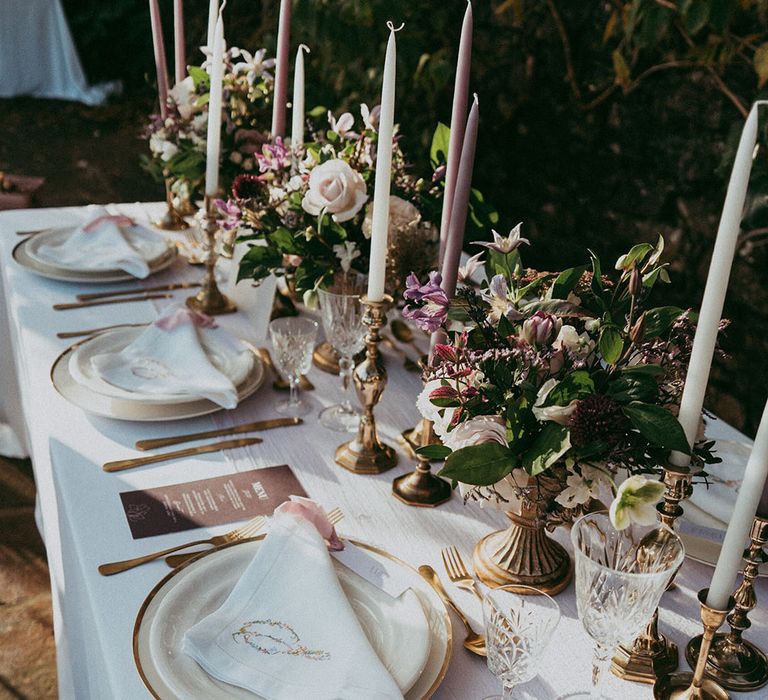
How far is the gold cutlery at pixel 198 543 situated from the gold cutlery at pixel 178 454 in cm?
17

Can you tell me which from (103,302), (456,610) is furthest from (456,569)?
(103,302)

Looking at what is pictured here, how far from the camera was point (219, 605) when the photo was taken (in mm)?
863

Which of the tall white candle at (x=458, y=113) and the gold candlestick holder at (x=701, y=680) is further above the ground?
the tall white candle at (x=458, y=113)

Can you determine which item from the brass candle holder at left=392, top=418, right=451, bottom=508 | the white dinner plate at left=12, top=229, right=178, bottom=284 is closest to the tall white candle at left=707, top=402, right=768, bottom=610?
the brass candle holder at left=392, top=418, right=451, bottom=508

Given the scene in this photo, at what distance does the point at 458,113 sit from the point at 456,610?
0.59 m

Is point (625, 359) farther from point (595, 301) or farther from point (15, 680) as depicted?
point (15, 680)

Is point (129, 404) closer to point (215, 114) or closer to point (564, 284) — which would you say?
point (215, 114)

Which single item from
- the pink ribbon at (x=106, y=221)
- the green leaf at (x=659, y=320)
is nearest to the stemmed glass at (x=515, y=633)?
the green leaf at (x=659, y=320)

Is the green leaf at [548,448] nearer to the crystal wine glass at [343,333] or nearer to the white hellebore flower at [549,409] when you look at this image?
the white hellebore flower at [549,409]

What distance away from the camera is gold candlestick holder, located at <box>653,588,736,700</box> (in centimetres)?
76

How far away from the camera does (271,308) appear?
57.8 inches

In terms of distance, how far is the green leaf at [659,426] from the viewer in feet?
2.49

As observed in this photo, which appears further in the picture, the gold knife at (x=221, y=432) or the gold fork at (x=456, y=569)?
the gold knife at (x=221, y=432)

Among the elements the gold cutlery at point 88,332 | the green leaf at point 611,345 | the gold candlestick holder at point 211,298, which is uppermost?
the green leaf at point 611,345
